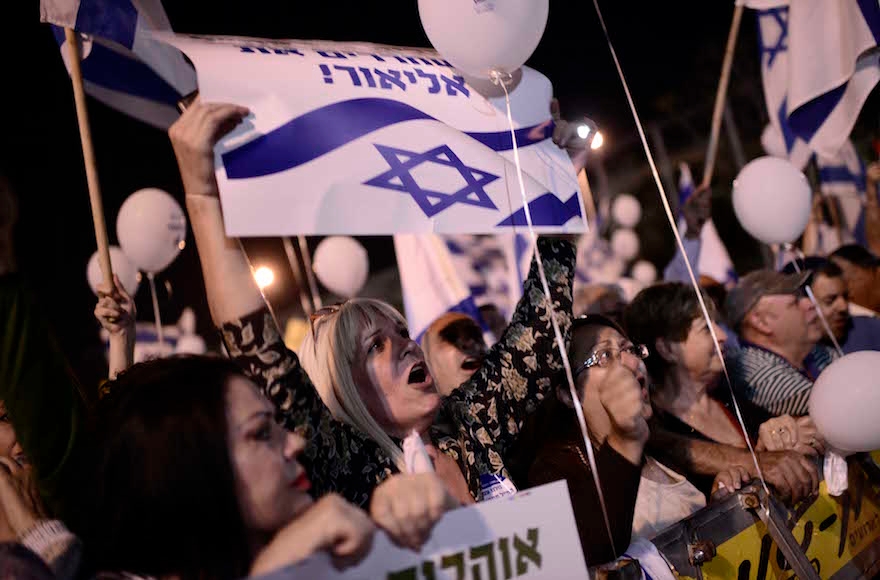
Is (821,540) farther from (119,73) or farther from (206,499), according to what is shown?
(119,73)

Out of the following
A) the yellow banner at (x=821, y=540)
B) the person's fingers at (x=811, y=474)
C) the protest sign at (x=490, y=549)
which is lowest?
the yellow banner at (x=821, y=540)

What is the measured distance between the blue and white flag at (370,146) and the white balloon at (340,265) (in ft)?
13.6

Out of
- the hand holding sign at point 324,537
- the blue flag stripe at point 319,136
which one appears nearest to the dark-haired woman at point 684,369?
the blue flag stripe at point 319,136

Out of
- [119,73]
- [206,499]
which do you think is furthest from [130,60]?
[206,499]

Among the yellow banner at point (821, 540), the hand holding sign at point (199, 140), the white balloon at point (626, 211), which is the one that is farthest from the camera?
the white balloon at point (626, 211)

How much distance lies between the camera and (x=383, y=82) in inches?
93.7

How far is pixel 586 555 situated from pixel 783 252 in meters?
4.90

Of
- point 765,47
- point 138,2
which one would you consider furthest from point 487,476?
point 765,47

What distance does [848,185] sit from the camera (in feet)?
22.9

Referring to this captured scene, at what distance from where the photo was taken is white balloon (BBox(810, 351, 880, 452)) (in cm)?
255

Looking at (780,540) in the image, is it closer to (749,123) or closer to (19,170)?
(19,170)

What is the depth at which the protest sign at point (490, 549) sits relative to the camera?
1380mm

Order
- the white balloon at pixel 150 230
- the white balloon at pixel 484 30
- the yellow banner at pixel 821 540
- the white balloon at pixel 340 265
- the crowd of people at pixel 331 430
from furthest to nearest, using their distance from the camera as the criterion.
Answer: the white balloon at pixel 340 265, the white balloon at pixel 150 230, the yellow banner at pixel 821 540, the white balloon at pixel 484 30, the crowd of people at pixel 331 430

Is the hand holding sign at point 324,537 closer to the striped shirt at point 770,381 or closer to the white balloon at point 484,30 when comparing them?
the white balloon at point 484,30
